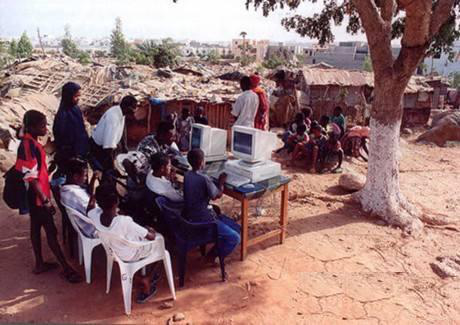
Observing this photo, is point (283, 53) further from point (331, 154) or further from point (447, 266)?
point (447, 266)

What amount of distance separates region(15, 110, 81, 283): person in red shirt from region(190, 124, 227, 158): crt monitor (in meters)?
1.67

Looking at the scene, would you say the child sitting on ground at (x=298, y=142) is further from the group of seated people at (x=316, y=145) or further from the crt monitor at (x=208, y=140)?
the crt monitor at (x=208, y=140)

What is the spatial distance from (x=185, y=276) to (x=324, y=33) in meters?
6.05

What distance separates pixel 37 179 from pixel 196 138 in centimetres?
181

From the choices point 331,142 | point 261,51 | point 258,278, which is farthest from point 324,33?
point 261,51

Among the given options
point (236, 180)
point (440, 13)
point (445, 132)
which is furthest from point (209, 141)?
point (445, 132)

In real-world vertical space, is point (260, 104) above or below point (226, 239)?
above

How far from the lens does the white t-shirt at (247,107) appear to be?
5.68m

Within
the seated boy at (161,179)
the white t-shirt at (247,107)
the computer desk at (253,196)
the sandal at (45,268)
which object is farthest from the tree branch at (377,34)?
the sandal at (45,268)

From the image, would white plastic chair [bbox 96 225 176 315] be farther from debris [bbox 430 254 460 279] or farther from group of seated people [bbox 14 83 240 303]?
debris [bbox 430 254 460 279]

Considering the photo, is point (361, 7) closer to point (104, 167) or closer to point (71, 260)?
point (104, 167)

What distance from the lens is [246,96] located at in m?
5.69

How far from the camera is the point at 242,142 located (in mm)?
4242

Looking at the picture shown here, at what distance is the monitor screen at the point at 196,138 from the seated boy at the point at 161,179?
789 mm
